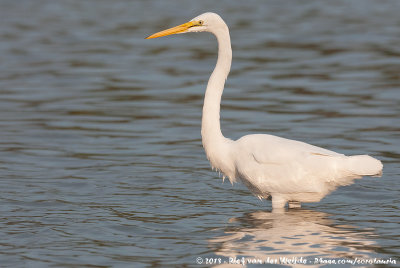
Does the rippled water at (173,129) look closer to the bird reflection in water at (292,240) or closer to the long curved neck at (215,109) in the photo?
the bird reflection in water at (292,240)

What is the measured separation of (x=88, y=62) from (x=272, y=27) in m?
7.19

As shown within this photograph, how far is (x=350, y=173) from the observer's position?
9.09 m

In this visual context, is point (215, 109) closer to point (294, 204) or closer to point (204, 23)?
point (204, 23)

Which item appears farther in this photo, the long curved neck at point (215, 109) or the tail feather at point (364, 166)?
the long curved neck at point (215, 109)

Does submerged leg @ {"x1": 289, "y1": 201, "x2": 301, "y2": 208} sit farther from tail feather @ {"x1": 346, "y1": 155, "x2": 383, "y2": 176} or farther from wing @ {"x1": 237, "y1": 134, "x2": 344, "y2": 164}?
tail feather @ {"x1": 346, "y1": 155, "x2": 383, "y2": 176}

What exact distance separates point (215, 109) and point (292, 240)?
208 centimetres

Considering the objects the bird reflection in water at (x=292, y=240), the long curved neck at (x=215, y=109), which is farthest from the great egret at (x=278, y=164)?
the bird reflection in water at (x=292, y=240)

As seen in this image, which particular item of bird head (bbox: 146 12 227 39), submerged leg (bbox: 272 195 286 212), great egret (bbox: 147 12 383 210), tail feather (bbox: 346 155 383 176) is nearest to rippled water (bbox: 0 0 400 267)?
submerged leg (bbox: 272 195 286 212)

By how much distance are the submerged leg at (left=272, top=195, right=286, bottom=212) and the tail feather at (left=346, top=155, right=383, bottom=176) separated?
95 cm

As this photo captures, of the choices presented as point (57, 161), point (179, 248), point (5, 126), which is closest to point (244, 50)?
point (5, 126)

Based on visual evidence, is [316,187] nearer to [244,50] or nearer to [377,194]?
[377,194]

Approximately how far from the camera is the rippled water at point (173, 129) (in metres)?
8.54

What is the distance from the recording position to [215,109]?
32.1 feet

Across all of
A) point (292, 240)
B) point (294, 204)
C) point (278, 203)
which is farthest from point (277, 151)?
point (292, 240)
